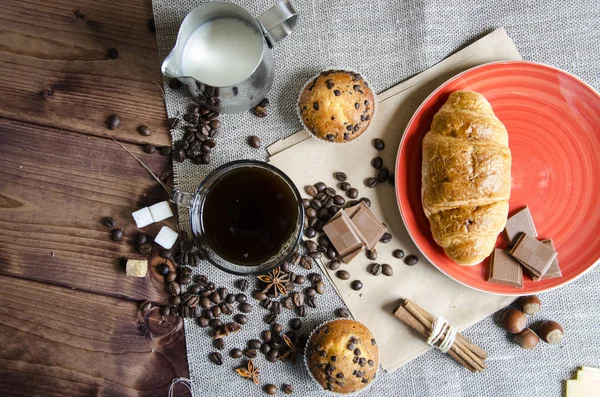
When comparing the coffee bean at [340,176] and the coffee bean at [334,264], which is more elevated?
the coffee bean at [340,176]

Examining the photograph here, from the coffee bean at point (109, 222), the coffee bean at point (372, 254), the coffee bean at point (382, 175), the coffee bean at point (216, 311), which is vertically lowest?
the coffee bean at point (216, 311)

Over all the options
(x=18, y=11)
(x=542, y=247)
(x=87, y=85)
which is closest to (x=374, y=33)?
(x=542, y=247)

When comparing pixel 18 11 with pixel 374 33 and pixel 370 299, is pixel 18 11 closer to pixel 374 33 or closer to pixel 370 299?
pixel 374 33

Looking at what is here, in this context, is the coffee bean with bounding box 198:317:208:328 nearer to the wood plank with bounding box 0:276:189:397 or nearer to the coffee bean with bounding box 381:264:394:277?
the wood plank with bounding box 0:276:189:397

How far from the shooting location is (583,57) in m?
2.06

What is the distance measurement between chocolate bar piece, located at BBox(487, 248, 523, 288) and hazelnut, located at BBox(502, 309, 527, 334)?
18 cm

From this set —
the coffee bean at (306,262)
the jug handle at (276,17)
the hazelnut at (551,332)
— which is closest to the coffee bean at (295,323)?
the coffee bean at (306,262)

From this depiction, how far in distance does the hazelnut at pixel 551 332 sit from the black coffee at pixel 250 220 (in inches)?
46.4

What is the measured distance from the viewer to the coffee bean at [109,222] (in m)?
2.06

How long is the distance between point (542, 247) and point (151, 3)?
190cm

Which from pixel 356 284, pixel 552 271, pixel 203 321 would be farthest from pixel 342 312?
pixel 552 271

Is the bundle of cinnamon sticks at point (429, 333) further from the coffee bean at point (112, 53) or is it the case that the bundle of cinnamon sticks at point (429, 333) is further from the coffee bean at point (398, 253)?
the coffee bean at point (112, 53)

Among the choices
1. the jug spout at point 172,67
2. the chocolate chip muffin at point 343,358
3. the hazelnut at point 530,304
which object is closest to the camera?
the jug spout at point 172,67

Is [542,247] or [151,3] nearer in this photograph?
[542,247]
